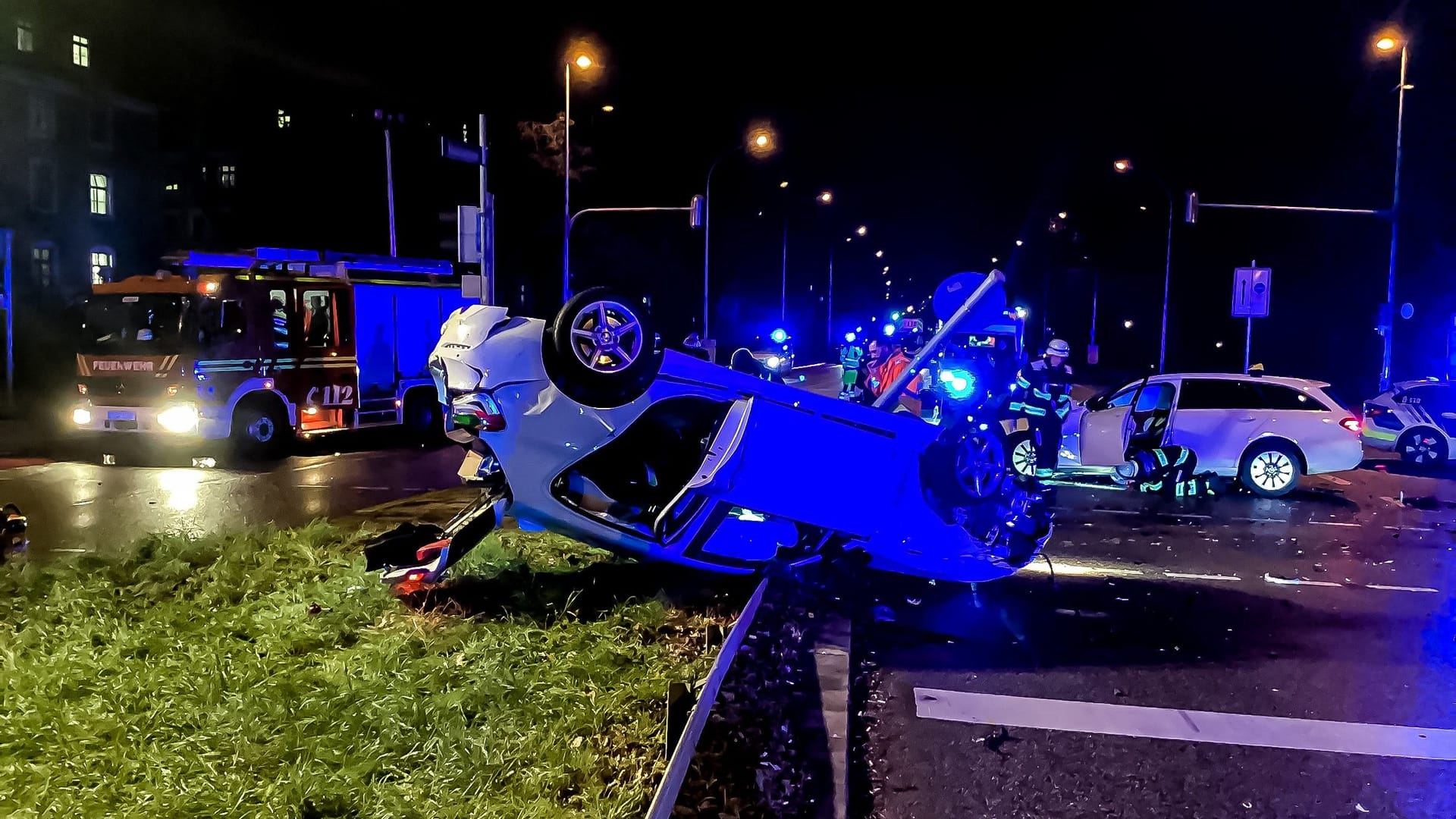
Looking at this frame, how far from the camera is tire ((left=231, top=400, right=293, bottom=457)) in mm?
14625

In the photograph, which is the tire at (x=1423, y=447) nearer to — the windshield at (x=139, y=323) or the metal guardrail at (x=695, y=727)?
the metal guardrail at (x=695, y=727)

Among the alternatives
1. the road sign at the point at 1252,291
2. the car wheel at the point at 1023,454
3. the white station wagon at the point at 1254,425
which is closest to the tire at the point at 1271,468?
the white station wagon at the point at 1254,425

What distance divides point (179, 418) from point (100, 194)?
32363 mm

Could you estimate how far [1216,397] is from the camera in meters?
12.5

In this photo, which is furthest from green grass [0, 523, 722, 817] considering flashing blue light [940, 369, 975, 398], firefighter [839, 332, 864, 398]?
firefighter [839, 332, 864, 398]

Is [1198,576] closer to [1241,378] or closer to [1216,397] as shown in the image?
[1216,397]

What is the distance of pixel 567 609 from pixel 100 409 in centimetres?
1160

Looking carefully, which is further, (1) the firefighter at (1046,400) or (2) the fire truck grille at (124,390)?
(2) the fire truck grille at (124,390)

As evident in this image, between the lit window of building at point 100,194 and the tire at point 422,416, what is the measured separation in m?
29.8

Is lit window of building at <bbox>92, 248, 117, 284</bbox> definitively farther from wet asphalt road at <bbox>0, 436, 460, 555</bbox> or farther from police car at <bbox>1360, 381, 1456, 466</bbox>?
police car at <bbox>1360, 381, 1456, 466</bbox>

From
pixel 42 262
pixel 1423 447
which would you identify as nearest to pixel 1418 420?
pixel 1423 447

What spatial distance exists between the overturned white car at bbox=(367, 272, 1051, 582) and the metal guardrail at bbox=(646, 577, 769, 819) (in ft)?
2.40

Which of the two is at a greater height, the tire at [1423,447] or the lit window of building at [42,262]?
the lit window of building at [42,262]

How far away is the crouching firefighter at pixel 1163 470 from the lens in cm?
1198
